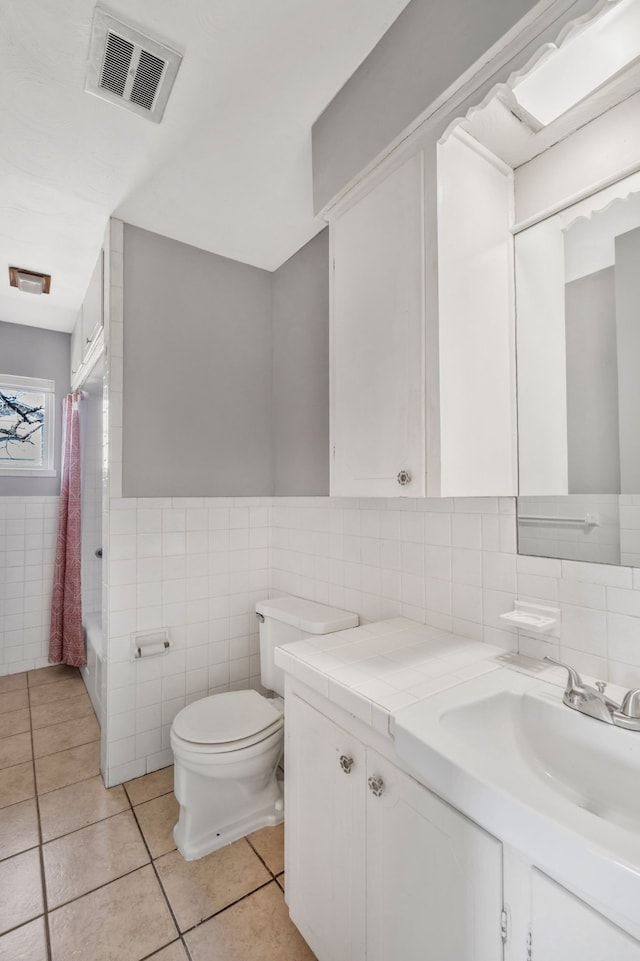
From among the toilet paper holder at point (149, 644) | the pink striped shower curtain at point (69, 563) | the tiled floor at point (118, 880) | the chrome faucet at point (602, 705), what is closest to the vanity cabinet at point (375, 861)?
the tiled floor at point (118, 880)

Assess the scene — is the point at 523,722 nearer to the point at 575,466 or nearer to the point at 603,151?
the point at 575,466

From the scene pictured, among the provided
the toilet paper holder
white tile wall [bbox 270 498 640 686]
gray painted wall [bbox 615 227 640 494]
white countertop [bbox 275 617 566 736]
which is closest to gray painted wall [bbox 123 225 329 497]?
white tile wall [bbox 270 498 640 686]

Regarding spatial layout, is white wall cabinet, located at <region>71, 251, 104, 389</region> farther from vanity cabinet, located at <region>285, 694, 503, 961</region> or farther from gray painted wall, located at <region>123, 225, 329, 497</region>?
vanity cabinet, located at <region>285, 694, 503, 961</region>

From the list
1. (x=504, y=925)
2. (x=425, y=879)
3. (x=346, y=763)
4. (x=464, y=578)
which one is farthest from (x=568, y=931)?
(x=464, y=578)

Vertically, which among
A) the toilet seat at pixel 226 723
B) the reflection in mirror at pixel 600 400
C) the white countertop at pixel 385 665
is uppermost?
the reflection in mirror at pixel 600 400

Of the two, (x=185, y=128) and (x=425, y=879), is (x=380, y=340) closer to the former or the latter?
(x=185, y=128)

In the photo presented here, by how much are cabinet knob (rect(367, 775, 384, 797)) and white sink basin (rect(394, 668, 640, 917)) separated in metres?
0.13

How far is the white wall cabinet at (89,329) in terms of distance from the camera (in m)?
2.24

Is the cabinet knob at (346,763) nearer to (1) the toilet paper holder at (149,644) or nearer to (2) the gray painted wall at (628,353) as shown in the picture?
(2) the gray painted wall at (628,353)

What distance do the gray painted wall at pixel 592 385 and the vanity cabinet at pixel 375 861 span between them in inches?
33.6

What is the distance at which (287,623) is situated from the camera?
1.99 m

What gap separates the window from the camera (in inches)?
129

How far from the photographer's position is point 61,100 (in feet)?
4.68

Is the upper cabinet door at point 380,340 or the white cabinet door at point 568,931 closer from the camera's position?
the white cabinet door at point 568,931
